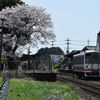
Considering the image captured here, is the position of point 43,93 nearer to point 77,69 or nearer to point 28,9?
point 77,69

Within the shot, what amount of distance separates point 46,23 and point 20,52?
5.91m

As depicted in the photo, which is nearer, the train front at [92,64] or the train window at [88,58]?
the train front at [92,64]

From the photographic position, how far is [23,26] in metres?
49.2

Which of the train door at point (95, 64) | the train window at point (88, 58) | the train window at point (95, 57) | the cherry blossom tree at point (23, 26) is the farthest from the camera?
the cherry blossom tree at point (23, 26)

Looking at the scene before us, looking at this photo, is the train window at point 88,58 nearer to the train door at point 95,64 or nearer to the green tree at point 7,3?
the train door at point 95,64

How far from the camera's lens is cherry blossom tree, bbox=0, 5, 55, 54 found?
49.0 m

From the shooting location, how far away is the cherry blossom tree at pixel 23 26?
49000 millimetres

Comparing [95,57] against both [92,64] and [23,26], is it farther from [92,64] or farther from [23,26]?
[23,26]

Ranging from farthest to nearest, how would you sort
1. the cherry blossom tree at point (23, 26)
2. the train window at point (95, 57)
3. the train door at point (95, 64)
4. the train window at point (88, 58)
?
the cherry blossom tree at point (23, 26) < the train window at point (88, 58) < the train window at point (95, 57) < the train door at point (95, 64)

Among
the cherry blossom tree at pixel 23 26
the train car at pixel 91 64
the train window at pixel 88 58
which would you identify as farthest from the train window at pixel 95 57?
the cherry blossom tree at pixel 23 26

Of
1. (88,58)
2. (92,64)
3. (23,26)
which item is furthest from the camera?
(23,26)

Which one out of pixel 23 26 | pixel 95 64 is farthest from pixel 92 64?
pixel 23 26

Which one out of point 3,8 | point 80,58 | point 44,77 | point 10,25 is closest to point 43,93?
point 44,77

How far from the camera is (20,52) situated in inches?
2040
